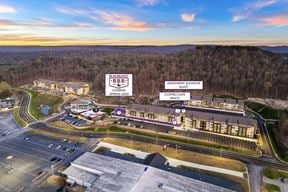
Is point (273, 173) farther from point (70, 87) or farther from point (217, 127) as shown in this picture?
point (70, 87)

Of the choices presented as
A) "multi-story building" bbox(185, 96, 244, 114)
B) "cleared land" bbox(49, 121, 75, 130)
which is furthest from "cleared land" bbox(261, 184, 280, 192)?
"cleared land" bbox(49, 121, 75, 130)

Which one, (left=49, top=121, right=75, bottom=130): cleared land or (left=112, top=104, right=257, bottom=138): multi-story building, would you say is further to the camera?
(left=49, top=121, right=75, bottom=130): cleared land

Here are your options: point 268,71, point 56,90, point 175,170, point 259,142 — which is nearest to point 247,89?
point 268,71

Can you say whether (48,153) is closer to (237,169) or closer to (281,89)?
(237,169)

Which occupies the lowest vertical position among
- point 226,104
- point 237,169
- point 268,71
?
point 237,169

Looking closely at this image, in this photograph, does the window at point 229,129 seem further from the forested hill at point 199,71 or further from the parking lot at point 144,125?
the forested hill at point 199,71

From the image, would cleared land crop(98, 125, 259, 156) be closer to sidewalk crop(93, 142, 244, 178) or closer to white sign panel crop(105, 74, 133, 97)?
sidewalk crop(93, 142, 244, 178)

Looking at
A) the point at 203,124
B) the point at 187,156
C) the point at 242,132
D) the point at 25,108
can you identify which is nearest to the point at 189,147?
the point at 187,156
